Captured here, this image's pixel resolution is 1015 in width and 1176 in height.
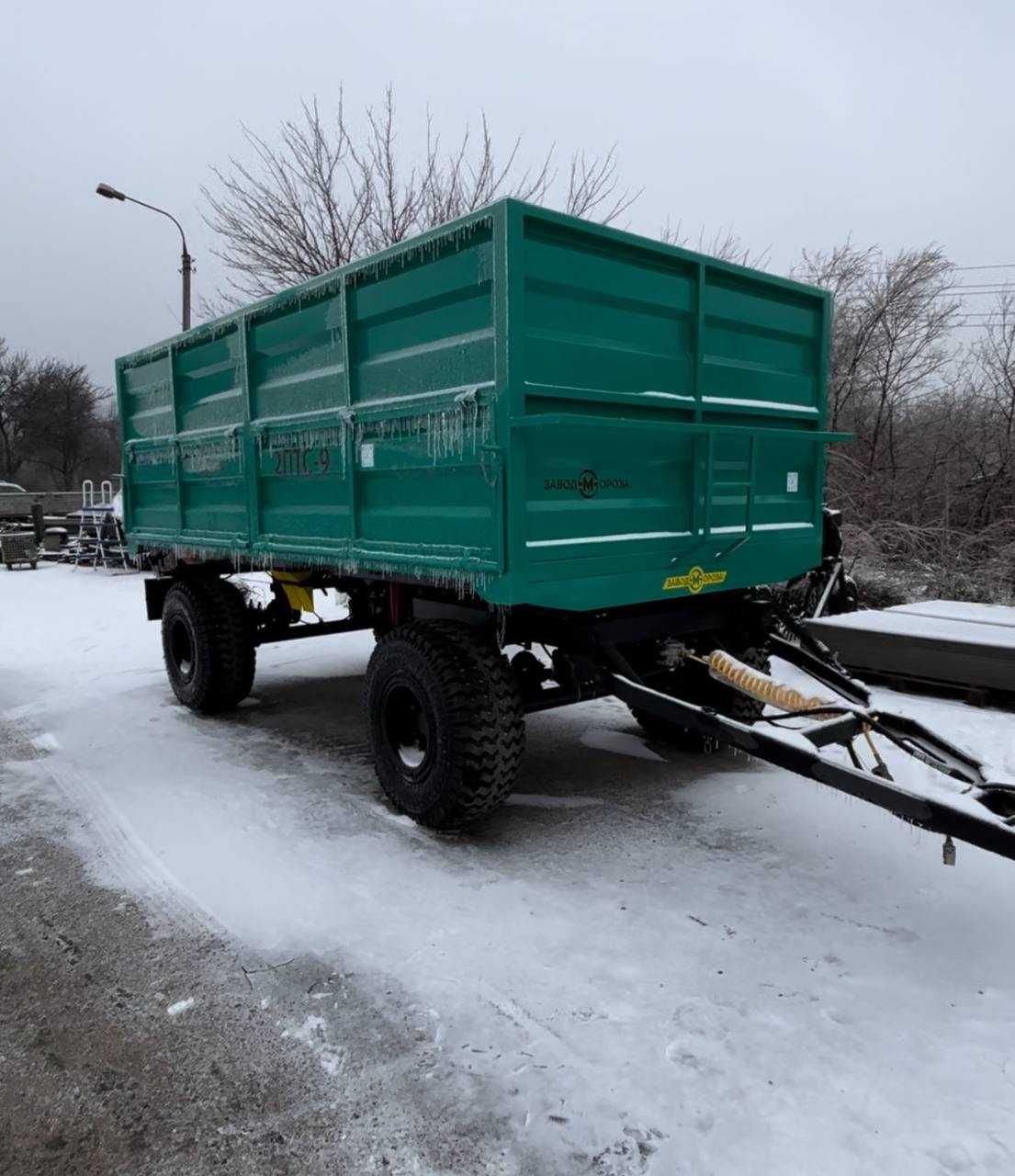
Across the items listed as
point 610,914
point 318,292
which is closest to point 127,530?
point 318,292

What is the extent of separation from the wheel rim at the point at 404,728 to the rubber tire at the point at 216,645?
2258 mm

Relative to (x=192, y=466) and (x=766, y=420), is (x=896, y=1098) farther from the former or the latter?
(x=192, y=466)

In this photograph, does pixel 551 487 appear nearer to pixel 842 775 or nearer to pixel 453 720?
pixel 453 720

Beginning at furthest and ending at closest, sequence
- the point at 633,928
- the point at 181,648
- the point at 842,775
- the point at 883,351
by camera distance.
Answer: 1. the point at 883,351
2. the point at 181,648
3. the point at 633,928
4. the point at 842,775

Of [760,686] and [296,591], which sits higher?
[296,591]

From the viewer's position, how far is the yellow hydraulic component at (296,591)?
5809 millimetres

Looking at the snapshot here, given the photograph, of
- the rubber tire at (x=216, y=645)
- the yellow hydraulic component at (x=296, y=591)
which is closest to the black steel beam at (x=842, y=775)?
the yellow hydraulic component at (x=296, y=591)

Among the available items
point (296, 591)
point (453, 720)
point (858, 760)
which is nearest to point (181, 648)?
point (296, 591)

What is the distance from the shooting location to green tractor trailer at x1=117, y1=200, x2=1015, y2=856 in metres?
3.35

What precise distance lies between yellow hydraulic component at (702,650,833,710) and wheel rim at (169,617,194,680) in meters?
3.98

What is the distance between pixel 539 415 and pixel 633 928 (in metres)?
1.88

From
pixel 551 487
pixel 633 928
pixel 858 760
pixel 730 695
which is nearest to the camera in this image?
pixel 633 928

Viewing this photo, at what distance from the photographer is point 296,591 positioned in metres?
6.09

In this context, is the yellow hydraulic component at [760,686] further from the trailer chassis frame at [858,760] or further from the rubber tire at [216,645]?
the rubber tire at [216,645]
